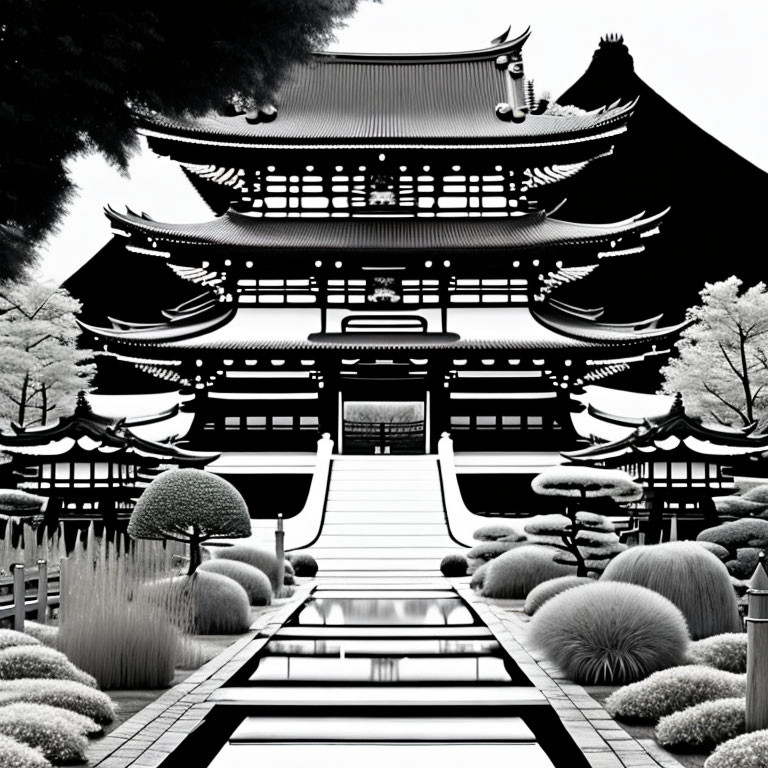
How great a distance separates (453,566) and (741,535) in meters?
9.01

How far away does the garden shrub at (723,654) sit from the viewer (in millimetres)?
10609

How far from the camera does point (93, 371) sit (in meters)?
49.7

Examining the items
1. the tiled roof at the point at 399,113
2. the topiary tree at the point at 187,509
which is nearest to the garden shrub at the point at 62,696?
the topiary tree at the point at 187,509

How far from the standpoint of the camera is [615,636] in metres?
10.5

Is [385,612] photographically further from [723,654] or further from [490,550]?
[723,654]

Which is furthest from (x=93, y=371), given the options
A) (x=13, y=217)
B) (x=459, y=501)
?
(x=13, y=217)

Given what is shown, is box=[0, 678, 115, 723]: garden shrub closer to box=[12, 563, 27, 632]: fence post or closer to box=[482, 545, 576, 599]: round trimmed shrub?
box=[12, 563, 27, 632]: fence post

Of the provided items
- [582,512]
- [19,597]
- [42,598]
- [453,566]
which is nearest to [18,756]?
[19,597]

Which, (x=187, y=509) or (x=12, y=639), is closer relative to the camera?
(x=12, y=639)

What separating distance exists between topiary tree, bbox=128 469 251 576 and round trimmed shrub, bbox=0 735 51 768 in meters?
8.45

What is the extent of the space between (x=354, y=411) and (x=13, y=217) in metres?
30.6

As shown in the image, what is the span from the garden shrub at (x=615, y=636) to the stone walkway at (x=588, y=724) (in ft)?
0.93

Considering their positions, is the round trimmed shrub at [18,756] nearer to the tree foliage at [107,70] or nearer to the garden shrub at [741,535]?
the tree foliage at [107,70]

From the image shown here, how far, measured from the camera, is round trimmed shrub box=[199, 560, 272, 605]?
58.4 feet
